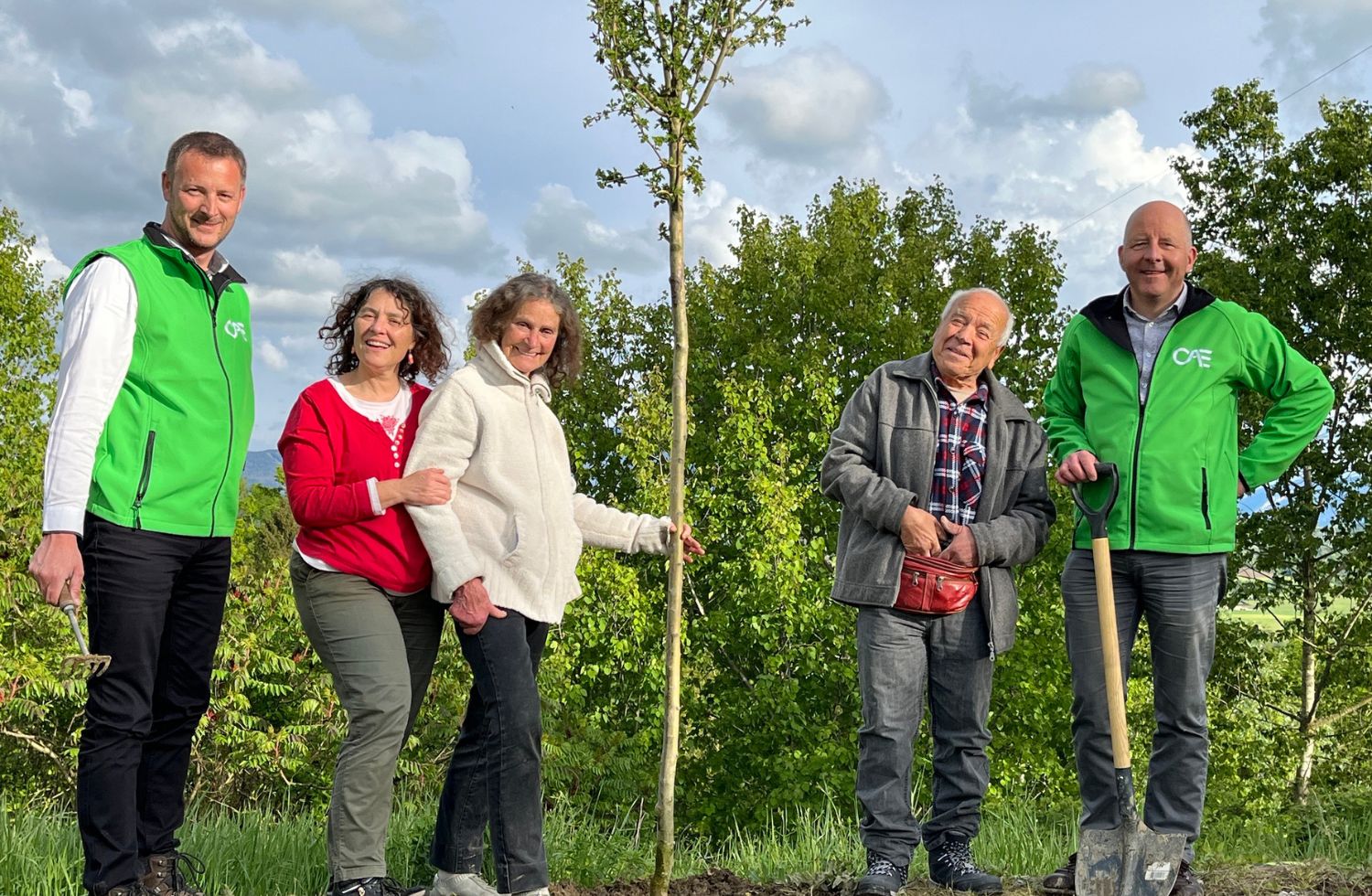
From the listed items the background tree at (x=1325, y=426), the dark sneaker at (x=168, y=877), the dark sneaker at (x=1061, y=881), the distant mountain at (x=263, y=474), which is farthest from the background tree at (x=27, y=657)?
the background tree at (x=1325, y=426)

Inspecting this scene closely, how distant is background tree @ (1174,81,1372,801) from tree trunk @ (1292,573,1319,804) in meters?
0.02

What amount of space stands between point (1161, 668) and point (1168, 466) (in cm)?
67

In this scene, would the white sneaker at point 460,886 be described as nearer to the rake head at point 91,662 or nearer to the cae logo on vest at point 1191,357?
the rake head at point 91,662

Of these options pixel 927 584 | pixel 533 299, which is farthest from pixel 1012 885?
pixel 533 299

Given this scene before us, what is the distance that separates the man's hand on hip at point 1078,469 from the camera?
3994 mm

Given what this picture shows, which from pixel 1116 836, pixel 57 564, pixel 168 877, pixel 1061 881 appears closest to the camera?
pixel 57 564

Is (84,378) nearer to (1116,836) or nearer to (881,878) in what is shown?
(881,878)

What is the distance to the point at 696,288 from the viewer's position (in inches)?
1077

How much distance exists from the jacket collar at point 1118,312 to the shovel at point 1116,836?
0.50 meters

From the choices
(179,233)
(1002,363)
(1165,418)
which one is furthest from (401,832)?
(1002,363)

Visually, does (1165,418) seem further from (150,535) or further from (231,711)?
(231,711)

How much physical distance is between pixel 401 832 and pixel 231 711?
8.33 m

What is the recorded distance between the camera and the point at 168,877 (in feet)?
12.2

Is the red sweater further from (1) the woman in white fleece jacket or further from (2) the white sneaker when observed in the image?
(2) the white sneaker
